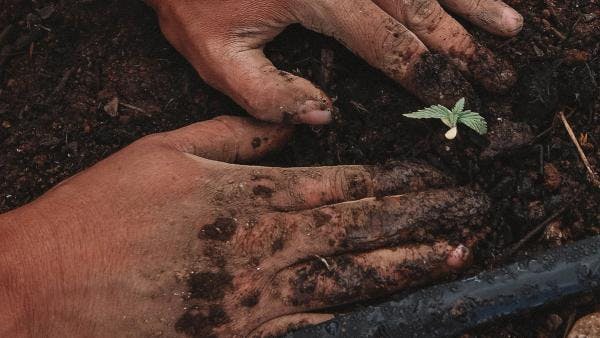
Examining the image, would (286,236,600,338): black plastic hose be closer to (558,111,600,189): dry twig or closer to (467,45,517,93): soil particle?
(558,111,600,189): dry twig

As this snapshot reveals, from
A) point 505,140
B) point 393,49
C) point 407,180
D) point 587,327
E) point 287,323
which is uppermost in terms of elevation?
point 393,49

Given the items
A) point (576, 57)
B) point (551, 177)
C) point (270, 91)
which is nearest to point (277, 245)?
point (270, 91)

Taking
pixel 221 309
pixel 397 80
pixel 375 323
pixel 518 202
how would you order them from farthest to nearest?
pixel 397 80
pixel 518 202
pixel 221 309
pixel 375 323

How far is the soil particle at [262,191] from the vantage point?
223cm

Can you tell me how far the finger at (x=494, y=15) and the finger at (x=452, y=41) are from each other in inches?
4.9

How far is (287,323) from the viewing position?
6.72 feet

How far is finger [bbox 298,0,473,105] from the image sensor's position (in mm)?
2316

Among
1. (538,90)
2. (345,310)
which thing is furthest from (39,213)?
(538,90)

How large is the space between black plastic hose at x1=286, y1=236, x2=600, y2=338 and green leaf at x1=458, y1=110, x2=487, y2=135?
0.55 meters

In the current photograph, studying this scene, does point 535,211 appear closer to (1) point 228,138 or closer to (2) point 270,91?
(2) point 270,91

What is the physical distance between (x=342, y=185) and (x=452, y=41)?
2.59 ft

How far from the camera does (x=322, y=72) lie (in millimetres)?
2568

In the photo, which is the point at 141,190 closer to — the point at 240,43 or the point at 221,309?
the point at 221,309

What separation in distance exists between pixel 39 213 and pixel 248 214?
821mm
